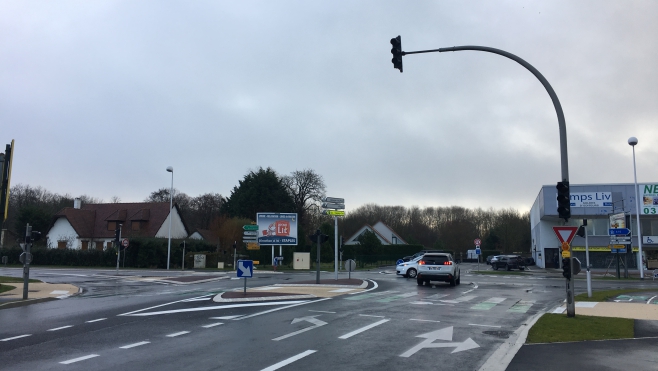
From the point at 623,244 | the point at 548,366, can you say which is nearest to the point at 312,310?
the point at 548,366

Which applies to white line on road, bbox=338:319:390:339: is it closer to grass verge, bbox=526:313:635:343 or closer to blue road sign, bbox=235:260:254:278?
grass verge, bbox=526:313:635:343

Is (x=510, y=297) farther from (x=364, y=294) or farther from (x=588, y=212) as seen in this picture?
(x=588, y=212)

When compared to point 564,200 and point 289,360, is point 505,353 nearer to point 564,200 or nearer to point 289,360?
point 289,360

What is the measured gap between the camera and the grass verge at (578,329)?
10398 mm

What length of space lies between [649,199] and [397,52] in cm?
5166

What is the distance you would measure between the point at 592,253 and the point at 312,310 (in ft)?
169

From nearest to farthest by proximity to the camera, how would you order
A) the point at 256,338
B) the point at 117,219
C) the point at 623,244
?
the point at 256,338 < the point at 623,244 < the point at 117,219

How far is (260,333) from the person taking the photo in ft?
36.8

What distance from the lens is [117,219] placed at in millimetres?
65438

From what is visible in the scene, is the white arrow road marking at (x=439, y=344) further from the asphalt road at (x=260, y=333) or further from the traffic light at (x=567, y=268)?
the traffic light at (x=567, y=268)

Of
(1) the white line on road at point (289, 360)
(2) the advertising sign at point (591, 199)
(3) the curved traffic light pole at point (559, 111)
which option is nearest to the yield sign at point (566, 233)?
(3) the curved traffic light pole at point (559, 111)

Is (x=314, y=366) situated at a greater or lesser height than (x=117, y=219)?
lesser

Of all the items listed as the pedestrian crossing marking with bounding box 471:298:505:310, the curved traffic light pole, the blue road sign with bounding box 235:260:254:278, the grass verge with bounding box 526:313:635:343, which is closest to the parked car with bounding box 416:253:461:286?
the pedestrian crossing marking with bounding box 471:298:505:310

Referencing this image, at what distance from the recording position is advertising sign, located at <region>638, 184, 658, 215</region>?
5394 cm
